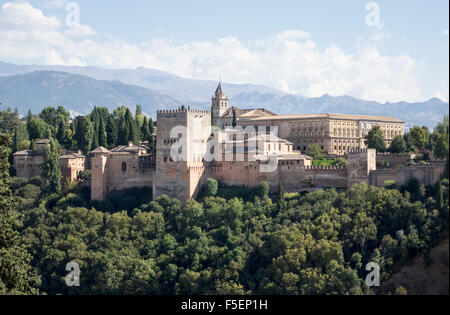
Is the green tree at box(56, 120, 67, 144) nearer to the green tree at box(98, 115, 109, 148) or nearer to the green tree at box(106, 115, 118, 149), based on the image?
the green tree at box(106, 115, 118, 149)

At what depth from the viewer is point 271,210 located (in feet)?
145

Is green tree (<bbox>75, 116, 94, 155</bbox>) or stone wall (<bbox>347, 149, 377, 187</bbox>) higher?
green tree (<bbox>75, 116, 94, 155</bbox>)

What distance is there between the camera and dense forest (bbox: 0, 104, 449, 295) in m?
37.5

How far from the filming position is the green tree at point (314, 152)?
5300cm

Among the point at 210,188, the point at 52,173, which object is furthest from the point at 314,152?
the point at 52,173

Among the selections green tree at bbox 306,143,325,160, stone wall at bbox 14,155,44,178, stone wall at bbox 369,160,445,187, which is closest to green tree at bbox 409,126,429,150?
green tree at bbox 306,143,325,160

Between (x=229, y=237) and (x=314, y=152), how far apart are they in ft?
43.7

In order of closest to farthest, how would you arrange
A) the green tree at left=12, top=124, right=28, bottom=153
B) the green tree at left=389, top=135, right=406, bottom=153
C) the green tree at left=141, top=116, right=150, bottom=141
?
the green tree at left=389, top=135, right=406, bottom=153 → the green tree at left=141, top=116, right=150, bottom=141 → the green tree at left=12, top=124, right=28, bottom=153

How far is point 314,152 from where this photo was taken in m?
53.4

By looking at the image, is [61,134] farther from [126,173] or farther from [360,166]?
[360,166]

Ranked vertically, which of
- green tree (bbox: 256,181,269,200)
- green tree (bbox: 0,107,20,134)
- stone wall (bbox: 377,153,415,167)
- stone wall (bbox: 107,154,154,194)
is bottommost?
green tree (bbox: 256,181,269,200)

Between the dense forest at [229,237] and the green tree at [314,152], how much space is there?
24.3 feet

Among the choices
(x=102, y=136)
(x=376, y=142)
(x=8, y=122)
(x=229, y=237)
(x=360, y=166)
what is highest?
(x=8, y=122)

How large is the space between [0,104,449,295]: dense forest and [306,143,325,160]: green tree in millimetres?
7397
